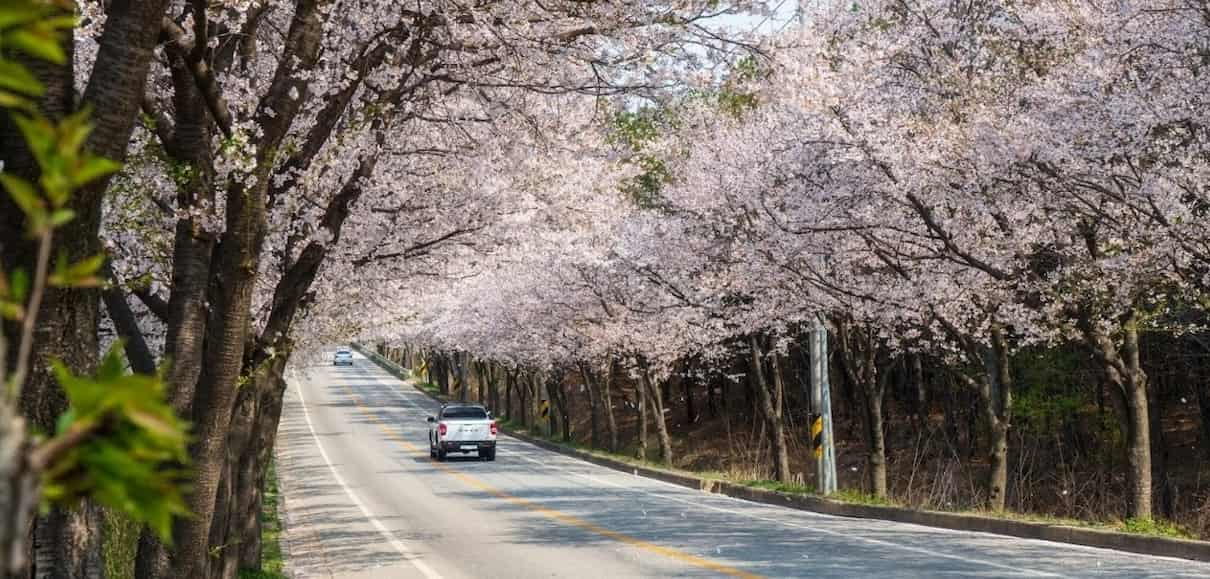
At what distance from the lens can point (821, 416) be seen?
26.2 meters

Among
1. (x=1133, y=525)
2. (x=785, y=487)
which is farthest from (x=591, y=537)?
(x=785, y=487)

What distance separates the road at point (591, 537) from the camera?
15.0 m

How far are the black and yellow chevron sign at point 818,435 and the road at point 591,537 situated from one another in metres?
1.57

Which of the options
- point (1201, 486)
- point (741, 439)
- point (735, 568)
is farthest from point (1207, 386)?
point (735, 568)

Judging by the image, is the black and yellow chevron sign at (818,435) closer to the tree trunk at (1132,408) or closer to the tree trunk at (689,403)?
the tree trunk at (1132,408)

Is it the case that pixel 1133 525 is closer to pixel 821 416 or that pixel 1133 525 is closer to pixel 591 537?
pixel 591 537

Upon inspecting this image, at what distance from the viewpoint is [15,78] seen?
1576mm

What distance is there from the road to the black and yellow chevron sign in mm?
1568

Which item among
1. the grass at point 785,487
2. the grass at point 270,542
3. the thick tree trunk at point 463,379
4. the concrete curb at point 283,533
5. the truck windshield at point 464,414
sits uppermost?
the thick tree trunk at point 463,379

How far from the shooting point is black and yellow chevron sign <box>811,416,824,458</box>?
25.7m

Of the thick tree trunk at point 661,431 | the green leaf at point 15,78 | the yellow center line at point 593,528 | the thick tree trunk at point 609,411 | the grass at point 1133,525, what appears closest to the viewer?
the green leaf at point 15,78

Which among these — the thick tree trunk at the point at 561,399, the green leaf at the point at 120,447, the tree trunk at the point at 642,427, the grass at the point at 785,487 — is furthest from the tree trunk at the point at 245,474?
the thick tree trunk at the point at 561,399

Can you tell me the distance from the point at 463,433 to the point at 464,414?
978mm

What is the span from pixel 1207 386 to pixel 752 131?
1891 centimetres
